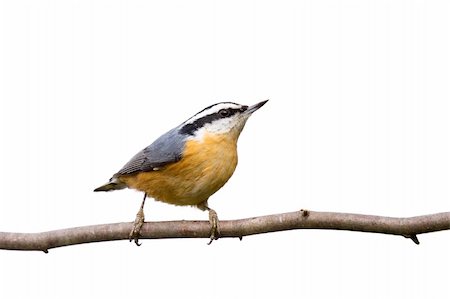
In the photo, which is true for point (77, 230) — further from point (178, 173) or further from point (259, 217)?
point (259, 217)

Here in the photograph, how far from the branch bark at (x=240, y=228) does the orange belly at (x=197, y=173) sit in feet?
0.71

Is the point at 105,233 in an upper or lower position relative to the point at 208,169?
lower

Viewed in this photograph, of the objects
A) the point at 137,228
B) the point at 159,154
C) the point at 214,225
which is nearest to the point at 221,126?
the point at 159,154

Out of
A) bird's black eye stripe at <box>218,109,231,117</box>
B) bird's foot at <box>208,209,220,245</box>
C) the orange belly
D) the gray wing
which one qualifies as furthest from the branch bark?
bird's black eye stripe at <box>218,109,231,117</box>

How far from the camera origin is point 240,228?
4047 mm

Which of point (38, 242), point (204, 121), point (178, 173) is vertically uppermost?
point (204, 121)

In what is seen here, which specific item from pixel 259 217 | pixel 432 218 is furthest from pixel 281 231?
pixel 432 218

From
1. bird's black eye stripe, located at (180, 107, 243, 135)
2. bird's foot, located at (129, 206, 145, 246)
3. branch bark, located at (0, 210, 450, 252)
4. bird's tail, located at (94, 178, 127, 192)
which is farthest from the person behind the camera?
bird's tail, located at (94, 178, 127, 192)

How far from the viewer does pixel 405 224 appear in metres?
3.64

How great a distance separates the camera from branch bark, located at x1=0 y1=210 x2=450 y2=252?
3641mm

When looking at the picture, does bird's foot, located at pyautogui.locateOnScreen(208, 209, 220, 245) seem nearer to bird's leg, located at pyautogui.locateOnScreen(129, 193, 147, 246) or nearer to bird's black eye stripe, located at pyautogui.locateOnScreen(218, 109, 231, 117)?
bird's leg, located at pyautogui.locateOnScreen(129, 193, 147, 246)

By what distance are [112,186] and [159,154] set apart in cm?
54

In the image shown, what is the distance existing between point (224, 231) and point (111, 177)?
0.99 metres

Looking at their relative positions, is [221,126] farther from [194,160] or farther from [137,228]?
[137,228]
